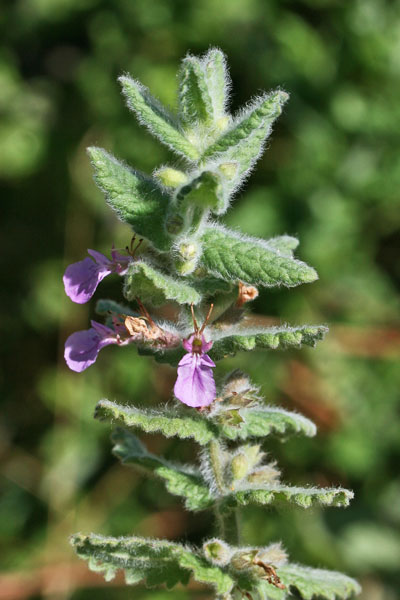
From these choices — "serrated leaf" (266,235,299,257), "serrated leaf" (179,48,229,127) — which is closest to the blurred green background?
"serrated leaf" (266,235,299,257)

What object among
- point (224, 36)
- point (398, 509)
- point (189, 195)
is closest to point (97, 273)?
point (189, 195)

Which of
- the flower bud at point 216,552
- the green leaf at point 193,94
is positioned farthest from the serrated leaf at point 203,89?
the flower bud at point 216,552

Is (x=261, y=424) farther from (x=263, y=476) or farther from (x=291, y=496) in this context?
(x=291, y=496)

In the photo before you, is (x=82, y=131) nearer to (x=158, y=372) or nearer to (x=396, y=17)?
(x=158, y=372)

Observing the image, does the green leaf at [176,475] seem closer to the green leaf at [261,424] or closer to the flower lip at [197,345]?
the green leaf at [261,424]

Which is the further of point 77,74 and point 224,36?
point 77,74

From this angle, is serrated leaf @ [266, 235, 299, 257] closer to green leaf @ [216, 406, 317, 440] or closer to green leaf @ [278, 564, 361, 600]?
green leaf @ [216, 406, 317, 440]
